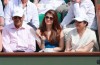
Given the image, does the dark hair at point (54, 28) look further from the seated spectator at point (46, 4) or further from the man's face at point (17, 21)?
the seated spectator at point (46, 4)

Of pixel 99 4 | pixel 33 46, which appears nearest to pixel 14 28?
pixel 33 46

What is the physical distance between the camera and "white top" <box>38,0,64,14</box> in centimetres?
711

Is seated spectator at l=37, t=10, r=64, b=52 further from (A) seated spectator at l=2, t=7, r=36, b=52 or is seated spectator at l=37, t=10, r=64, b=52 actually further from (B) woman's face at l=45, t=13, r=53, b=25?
(A) seated spectator at l=2, t=7, r=36, b=52

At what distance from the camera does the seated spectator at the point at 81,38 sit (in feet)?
20.4

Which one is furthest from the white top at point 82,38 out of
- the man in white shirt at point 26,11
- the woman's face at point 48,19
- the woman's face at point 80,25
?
the man in white shirt at point 26,11

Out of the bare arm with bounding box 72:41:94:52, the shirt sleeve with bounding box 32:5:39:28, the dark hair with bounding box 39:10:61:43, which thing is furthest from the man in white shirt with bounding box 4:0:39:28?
the bare arm with bounding box 72:41:94:52

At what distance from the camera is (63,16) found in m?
6.99

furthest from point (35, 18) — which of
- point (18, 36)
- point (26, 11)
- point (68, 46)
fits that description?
point (68, 46)

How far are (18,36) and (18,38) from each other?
1.3 inches
